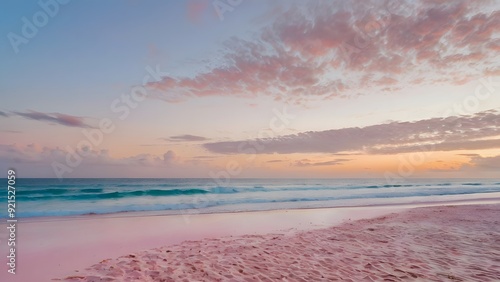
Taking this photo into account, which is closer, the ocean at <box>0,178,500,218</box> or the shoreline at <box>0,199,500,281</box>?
the shoreline at <box>0,199,500,281</box>

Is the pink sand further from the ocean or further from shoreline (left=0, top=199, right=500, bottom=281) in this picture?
the ocean

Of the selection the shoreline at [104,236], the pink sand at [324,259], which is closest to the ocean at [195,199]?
A: the shoreline at [104,236]

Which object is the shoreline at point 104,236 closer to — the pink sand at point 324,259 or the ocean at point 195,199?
the pink sand at point 324,259

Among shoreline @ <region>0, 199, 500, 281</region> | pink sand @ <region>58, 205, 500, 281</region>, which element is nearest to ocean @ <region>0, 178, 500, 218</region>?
shoreline @ <region>0, 199, 500, 281</region>

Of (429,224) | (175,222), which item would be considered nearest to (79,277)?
(175,222)

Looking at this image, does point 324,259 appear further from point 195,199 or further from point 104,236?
point 195,199

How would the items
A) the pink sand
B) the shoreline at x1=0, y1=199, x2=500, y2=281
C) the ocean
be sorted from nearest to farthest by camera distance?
the pink sand → the shoreline at x1=0, y1=199, x2=500, y2=281 → the ocean

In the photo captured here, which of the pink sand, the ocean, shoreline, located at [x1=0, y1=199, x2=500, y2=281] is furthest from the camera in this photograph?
the ocean

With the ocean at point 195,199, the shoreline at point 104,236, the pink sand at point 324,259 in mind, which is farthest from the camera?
the ocean at point 195,199

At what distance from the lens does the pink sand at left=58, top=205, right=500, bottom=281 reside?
5949mm

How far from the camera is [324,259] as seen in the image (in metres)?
7.09

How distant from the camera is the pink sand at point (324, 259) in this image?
5949 mm

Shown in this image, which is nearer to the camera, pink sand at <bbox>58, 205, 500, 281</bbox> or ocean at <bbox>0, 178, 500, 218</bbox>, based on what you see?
pink sand at <bbox>58, 205, 500, 281</bbox>

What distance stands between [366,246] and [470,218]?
778cm
